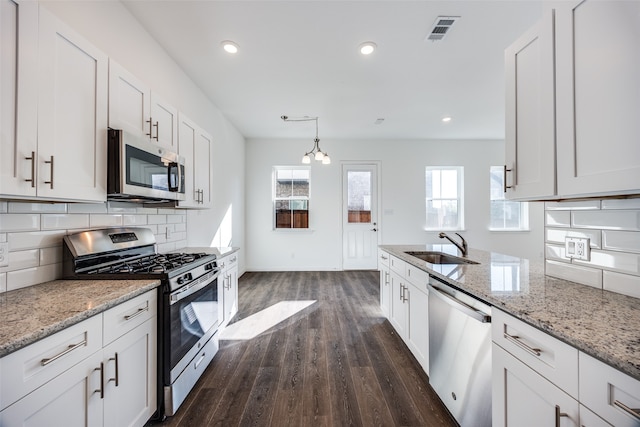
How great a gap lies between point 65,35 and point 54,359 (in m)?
1.39

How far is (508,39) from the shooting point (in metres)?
2.49

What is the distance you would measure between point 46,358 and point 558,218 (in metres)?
2.33

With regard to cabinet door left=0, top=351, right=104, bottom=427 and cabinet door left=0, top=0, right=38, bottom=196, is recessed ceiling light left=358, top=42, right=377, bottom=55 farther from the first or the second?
cabinet door left=0, top=351, right=104, bottom=427

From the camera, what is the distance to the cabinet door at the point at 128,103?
5.10 ft

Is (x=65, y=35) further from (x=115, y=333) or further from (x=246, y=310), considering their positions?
(x=246, y=310)

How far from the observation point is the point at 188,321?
5.86 ft

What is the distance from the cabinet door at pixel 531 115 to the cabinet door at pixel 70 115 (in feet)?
7.30

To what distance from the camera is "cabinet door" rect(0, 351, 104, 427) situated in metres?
0.83

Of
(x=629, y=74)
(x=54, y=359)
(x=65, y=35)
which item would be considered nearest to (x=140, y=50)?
(x=65, y=35)

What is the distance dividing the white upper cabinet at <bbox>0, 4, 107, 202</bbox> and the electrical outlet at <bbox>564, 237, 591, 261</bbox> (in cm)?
250

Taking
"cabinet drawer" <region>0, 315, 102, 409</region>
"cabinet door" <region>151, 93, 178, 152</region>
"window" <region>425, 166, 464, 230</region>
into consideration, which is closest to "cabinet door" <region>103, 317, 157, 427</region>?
"cabinet drawer" <region>0, 315, 102, 409</region>

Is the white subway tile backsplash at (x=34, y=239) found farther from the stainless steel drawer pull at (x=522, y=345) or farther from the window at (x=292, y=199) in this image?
the window at (x=292, y=199)

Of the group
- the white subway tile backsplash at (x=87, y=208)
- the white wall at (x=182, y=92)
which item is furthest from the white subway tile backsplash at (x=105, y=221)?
the white wall at (x=182, y=92)

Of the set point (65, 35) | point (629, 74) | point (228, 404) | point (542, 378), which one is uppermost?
point (65, 35)
